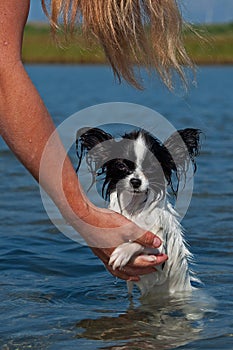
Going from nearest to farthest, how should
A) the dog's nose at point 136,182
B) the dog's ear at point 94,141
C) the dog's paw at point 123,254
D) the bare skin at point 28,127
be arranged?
the bare skin at point 28,127 → the dog's paw at point 123,254 → the dog's nose at point 136,182 → the dog's ear at point 94,141

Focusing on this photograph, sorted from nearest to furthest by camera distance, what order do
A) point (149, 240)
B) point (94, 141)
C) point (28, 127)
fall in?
point (28, 127)
point (149, 240)
point (94, 141)

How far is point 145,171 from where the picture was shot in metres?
5.48

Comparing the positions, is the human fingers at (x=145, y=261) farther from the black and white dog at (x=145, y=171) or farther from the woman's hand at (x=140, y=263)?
the black and white dog at (x=145, y=171)

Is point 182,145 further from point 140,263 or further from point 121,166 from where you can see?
point 140,263

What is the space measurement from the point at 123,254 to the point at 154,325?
1374 mm

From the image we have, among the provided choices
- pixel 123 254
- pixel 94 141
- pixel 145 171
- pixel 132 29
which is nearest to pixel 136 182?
pixel 145 171

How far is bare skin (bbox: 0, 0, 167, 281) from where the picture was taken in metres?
3.49

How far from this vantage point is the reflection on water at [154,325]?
201 inches

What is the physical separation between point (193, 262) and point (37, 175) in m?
3.82

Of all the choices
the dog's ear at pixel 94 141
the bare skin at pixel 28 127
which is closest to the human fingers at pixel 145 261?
the bare skin at pixel 28 127

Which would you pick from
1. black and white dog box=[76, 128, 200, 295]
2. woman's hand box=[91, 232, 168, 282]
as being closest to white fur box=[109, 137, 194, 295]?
black and white dog box=[76, 128, 200, 295]

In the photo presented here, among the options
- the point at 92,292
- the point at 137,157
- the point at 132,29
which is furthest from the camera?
the point at 92,292

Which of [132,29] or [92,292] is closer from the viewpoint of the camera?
[132,29]

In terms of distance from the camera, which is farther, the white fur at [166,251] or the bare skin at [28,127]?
the white fur at [166,251]
